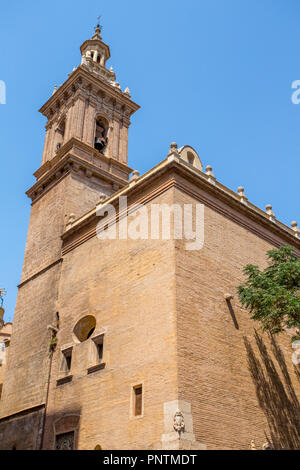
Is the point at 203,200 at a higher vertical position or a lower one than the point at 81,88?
lower

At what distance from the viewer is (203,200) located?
15.8m

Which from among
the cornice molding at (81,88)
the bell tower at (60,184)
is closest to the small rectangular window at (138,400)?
the bell tower at (60,184)

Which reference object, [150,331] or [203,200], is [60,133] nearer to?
[203,200]

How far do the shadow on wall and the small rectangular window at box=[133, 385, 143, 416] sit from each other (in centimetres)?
341

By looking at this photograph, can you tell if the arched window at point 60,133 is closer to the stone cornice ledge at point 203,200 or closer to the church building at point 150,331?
the church building at point 150,331

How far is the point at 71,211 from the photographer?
19906 millimetres

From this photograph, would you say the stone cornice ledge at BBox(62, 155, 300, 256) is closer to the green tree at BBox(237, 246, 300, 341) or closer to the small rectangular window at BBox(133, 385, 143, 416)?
the green tree at BBox(237, 246, 300, 341)

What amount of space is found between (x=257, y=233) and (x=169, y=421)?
845 cm

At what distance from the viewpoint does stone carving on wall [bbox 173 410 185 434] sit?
10953 millimetres

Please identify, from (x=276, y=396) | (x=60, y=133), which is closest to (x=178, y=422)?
(x=276, y=396)

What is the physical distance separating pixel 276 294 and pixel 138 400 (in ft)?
15.3

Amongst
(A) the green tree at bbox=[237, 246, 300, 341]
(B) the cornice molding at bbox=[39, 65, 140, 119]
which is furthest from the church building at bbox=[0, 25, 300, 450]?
(B) the cornice molding at bbox=[39, 65, 140, 119]

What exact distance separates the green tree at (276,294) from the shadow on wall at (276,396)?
1139 millimetres

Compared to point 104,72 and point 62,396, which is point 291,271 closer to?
point 62,396
